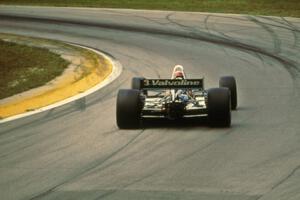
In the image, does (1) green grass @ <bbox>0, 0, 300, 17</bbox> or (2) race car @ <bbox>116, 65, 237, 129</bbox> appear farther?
(1) green grass @ <bbox>0, 0, 300, 17</bbox>

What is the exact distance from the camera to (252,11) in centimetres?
3198

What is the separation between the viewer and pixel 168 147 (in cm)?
1112

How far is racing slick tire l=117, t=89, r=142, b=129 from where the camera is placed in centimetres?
1222

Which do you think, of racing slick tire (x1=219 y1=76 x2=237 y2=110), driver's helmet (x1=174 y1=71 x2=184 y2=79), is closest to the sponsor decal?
driver's helmet (x1=174 y1=71 x2=184 y2=79)

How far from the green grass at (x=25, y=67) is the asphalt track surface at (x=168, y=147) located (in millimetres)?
1333

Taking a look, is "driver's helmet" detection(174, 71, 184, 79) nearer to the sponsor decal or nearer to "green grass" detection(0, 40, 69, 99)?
the sponsor decal

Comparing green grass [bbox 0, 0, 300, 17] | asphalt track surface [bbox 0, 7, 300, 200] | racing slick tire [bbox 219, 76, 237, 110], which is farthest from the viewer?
green grass [bbox 0, 0, 300, 17]

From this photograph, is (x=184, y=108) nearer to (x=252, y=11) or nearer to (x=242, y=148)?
(x=242, y=148)

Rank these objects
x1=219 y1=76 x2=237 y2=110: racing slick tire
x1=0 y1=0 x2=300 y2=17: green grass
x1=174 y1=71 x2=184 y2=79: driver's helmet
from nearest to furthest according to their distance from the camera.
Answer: x1=174 y1=71 x2=184 y2=79: driver's helmet → x1=219 y1=76 x2=237 y2=110: racing slick tire → x1=0 y1=0 x2=300 y2=17: green grass

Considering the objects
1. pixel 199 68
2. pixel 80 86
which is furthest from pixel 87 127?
pixel 199 68

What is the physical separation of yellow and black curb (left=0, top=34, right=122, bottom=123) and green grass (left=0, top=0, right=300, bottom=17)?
1095 centimetres

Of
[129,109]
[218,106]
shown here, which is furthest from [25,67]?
[218,106]

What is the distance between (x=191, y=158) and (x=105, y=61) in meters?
10.2

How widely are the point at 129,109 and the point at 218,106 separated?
1256mm
